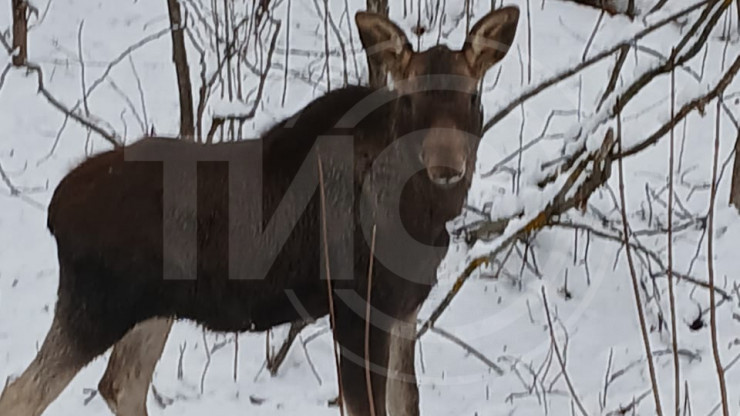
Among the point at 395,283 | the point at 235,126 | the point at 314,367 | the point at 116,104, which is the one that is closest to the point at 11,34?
the point at 116,104

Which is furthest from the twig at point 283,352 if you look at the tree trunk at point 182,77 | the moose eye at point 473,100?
the moose eye at point 473,100

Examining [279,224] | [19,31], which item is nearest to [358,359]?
[279,224]

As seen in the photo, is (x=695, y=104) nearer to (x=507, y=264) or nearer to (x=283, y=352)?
(x=507, y=264)

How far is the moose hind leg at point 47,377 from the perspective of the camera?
13.5 ft

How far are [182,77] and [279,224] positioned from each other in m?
2.46

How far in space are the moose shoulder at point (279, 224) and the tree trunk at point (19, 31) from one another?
4.70 meters

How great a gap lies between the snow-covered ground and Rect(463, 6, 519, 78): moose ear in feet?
2.36

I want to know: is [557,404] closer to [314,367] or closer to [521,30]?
[314,367]

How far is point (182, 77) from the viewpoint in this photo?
636cm

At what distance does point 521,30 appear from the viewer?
8.59m

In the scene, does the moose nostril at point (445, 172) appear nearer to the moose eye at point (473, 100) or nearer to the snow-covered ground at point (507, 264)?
the moose eye at point (473, 100)

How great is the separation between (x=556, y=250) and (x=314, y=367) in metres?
1.80

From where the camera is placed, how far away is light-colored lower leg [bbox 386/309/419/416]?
14.7 feet

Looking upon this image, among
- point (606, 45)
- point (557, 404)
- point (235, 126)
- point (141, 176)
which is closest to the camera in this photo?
point (141, 176)
